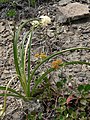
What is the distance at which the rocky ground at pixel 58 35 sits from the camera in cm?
286

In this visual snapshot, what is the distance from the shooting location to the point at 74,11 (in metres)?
3.61

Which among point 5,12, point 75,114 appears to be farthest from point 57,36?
point 75,114

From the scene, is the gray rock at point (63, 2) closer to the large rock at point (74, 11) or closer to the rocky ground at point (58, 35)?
the rocky ground at point (58, 35)

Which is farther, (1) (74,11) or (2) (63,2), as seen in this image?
(2) (63,2)

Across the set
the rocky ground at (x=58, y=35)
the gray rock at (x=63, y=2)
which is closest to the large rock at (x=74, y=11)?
the rocky ground at (x=58, y=35)

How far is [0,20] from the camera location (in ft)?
12.7

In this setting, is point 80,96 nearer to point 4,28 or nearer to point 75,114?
point 75,114

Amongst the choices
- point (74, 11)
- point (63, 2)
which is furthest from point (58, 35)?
point (63, 2)

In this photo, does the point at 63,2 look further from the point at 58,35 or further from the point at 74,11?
the point at 58,35

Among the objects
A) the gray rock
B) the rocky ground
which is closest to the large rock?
the rocky ground

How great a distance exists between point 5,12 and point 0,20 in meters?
0.17

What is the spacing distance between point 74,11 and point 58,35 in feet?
1.33

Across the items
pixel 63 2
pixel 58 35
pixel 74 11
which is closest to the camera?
pixel 58 35

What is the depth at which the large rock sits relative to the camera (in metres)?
3.54
